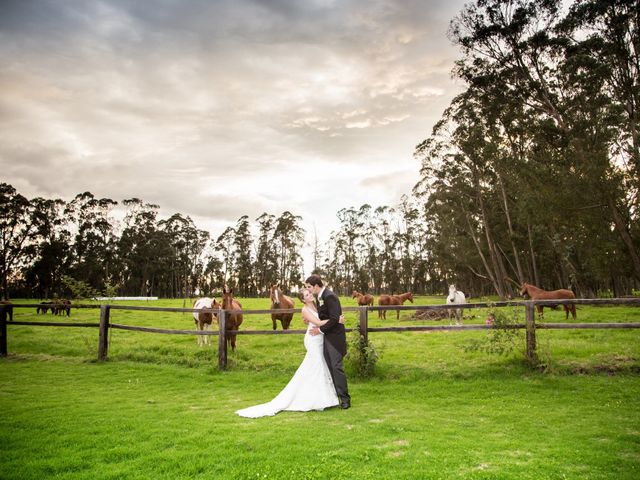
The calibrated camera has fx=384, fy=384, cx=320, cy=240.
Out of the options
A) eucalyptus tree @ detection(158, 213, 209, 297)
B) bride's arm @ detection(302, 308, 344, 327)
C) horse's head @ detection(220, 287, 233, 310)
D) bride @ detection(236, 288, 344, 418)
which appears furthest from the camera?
eucalyptus tree @ detection(158, 213, 209, 297)

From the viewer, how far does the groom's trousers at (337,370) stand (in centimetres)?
629

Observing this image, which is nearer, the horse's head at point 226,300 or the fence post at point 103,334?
the fence post at point 103,334

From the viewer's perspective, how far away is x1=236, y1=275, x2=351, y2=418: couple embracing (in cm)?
619

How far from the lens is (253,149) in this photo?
22.4m

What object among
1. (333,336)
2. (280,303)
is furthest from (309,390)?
(280,303)

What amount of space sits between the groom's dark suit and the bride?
99mm

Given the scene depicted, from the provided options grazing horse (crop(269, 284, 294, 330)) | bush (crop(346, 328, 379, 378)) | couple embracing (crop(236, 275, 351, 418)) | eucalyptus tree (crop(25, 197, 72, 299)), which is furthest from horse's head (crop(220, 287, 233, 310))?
eucalyptus tree (crop(25, 197, 72, 299))

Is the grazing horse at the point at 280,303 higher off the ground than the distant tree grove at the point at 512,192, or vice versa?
the distant tree grove at the point at 512,192

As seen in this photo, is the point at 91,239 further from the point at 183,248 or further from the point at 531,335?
the point at 531,335

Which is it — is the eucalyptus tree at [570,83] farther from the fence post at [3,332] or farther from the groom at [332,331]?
the fence post at [3,332]

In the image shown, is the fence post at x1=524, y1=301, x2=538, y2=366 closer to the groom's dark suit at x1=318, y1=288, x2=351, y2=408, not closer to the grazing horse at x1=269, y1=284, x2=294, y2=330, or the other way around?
the groom's dark suit at x1=318, y1=288, x2=351, y2=408

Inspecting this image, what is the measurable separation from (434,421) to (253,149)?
19532 mm

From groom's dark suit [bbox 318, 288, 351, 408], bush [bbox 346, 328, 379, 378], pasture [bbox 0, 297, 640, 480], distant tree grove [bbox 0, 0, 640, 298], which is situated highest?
distant tree grove [bbox 0, 0, 640, 298]

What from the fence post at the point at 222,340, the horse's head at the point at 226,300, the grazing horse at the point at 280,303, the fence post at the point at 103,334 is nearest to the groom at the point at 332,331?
the fence post at the point at 222,340
